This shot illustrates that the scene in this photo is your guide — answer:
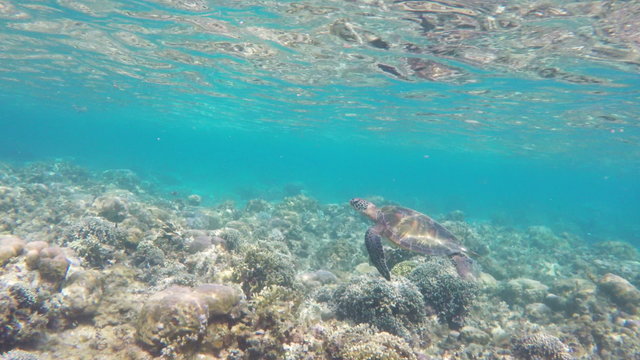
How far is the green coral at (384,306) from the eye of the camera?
6.21 m

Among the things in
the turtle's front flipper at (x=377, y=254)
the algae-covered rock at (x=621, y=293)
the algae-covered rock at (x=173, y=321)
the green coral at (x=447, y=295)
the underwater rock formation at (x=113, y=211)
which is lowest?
the underwater rock formation at (x=113, y=211)

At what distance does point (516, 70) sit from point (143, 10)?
1834cm

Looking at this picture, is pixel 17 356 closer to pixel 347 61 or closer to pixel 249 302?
pixel 249 302

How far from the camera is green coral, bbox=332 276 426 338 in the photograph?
6.21 m

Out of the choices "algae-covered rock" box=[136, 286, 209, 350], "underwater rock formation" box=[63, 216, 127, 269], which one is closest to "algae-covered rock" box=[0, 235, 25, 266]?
"underwater rock formation" box=[63, 216, 127, 269]

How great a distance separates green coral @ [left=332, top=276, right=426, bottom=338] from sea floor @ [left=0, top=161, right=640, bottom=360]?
0.02 meters

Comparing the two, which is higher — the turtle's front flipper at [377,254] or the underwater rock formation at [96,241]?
the turtle's front flipper at [377,254]

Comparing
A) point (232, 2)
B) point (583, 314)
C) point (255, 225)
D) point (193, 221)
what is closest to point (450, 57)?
point (232, 2)

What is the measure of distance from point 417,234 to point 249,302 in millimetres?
5945

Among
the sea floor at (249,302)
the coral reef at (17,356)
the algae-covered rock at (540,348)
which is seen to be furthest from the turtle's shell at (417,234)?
the coral reef at (17,356)

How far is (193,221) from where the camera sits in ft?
55.3

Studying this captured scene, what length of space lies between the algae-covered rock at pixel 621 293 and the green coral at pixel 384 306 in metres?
8.96

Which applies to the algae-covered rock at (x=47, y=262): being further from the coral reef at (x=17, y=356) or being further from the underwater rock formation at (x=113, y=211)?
the underwater rock formation at (x=113, y=211)

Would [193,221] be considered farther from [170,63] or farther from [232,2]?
[170,63]
